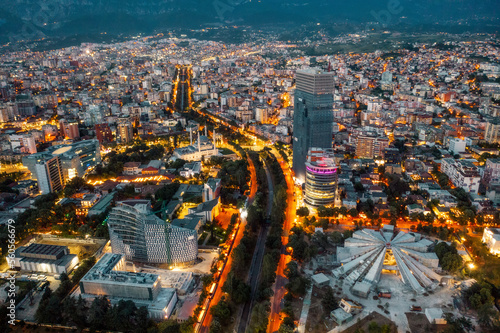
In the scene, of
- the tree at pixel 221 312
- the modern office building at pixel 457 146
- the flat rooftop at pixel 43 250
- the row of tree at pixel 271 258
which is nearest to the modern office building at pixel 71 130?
the flat rooftop at pixel 43 250

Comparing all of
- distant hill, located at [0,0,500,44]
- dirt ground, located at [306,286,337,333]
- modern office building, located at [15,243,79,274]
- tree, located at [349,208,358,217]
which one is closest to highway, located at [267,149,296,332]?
dirt ground, located at [306,286,337,333]

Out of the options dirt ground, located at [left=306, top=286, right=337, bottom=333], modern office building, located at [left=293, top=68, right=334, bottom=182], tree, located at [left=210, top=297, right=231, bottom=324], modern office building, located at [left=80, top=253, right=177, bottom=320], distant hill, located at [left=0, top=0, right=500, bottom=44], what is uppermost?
distant hill, located at [left=0, top=0, right=500, bottom=44]

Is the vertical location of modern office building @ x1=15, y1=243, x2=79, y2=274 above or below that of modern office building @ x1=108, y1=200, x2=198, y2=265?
below

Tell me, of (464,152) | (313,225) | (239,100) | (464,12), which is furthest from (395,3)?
(313,225)

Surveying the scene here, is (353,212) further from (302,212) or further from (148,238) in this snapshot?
(148,238)

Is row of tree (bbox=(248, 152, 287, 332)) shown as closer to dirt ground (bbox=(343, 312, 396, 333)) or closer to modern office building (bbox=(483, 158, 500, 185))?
dirt ground (bbox=(343, 312, 396, 333))

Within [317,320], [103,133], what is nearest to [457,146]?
[317,320]

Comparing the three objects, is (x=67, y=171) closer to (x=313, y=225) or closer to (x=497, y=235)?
(x=313, y=225)
